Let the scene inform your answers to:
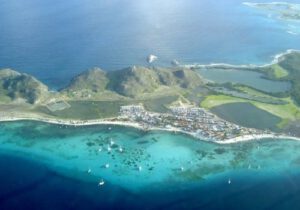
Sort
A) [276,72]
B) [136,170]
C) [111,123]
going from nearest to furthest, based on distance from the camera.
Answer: [136,170]
[111,123]
[276,72]

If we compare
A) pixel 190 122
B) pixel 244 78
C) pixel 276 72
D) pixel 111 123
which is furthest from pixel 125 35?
pixel 190 122

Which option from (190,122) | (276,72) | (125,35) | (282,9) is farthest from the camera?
(282,9)

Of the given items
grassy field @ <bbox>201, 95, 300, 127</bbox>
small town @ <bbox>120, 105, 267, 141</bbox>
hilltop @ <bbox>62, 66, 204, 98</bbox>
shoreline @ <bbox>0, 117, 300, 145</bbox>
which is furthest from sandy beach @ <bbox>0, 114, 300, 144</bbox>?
hilltop @ <bbox>62, 66, 204, 98</bbox>

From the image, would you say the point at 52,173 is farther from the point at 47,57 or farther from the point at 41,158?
the point at 47,57

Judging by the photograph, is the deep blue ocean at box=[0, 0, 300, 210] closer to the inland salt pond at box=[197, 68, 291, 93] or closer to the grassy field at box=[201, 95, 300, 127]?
the inland salt pond at box=[197, 68, 291, 93]

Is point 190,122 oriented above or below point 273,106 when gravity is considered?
above

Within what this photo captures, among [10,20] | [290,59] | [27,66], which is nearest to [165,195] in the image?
[27,66]

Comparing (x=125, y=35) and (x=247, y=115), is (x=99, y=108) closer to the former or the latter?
(x=247, y=115)

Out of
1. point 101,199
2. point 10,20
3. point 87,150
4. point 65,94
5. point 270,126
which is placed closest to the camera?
point 101,199
